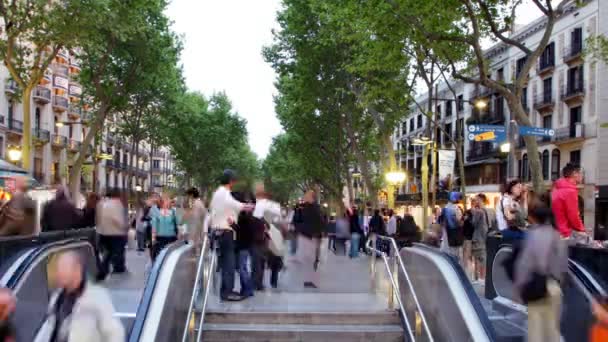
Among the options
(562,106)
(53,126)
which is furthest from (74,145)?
(562,106)

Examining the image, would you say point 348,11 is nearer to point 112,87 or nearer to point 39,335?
point 39,335

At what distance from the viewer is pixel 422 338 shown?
26.3 ft

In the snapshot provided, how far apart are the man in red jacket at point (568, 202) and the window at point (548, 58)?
38676mm

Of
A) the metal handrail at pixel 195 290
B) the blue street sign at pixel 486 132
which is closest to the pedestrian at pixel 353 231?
the blue street sign at pixel 486 132

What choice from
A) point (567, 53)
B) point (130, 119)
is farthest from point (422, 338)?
point (130, 119)

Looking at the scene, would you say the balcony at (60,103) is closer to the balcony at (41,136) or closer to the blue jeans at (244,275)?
the balcony at (41,136)

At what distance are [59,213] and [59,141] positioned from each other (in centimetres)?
4689

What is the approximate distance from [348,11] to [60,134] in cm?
4282

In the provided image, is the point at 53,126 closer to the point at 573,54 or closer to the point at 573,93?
the point at 573,93

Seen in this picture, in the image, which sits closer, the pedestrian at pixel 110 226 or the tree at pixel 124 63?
the pedestrian at pixel 110 226

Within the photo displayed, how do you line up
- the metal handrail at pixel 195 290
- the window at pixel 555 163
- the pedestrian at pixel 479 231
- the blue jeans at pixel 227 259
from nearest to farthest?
the metal handrail at pixel 195 290
the blue jeans at pixel 227 259
the pedestrian at pixel 479 231
the window at pixel 555 163

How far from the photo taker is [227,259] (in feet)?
32.7

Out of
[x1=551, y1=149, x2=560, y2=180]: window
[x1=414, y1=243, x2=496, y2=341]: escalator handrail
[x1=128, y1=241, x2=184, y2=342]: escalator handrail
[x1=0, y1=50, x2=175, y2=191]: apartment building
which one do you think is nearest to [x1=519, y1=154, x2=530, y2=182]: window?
[x1=551, y1=149, x2=560, y2=180]: window

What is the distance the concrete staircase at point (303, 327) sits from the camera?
8570 millimetres
